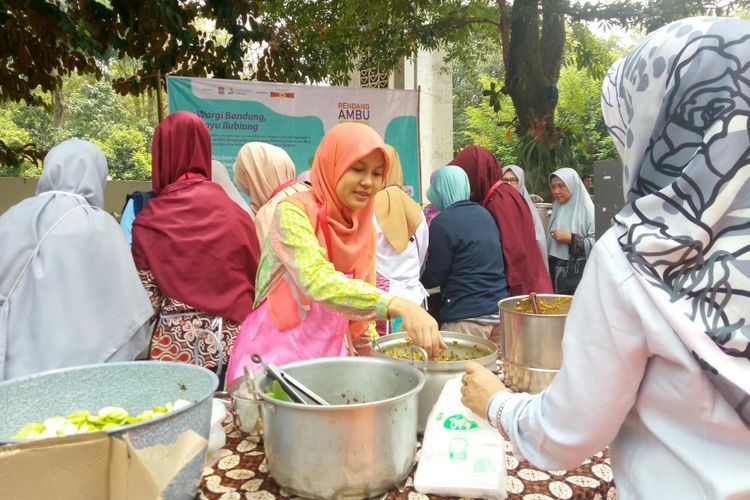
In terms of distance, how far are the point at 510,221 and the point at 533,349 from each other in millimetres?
1901

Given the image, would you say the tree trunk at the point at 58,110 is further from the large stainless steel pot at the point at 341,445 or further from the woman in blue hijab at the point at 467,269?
the large stainless steel pot at the point at 341,445

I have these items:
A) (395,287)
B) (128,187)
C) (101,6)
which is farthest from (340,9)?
(128,187)

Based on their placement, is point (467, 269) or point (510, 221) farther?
point (510, 221)

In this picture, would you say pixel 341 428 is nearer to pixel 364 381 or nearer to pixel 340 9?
pixel 364 381

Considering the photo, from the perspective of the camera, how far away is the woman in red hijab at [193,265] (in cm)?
215

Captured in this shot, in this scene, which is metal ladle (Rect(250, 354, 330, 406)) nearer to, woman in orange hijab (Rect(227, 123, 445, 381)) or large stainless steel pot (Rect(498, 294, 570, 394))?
woman in orange hijab (Rect(227, 123, 445, 381))

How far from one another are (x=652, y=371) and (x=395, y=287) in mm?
2217

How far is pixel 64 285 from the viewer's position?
1.87 m

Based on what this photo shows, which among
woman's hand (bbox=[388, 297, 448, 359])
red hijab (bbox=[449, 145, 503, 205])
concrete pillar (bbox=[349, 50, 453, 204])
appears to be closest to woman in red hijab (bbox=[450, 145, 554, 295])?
red hijab (bbox=[449, 145, 503, 205])

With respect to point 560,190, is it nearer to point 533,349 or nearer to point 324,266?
point 533,349

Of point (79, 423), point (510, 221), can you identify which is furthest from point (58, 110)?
point (79, 423)

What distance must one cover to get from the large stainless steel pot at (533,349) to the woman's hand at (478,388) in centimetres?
33

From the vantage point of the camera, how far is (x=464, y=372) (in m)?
1.20

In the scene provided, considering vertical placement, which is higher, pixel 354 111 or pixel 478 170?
pixel 354 111
